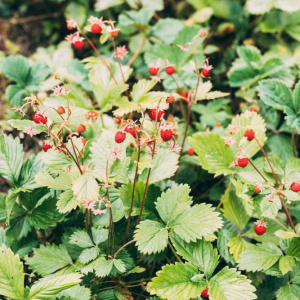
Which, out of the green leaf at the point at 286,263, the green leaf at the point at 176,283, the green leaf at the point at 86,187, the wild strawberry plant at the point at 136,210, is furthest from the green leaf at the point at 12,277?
the green leaf at the point at 286,263

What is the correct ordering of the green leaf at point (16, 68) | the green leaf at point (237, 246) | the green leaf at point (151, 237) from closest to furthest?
the green leaf at point (151, 237) → the green leaf at point (237, 246) → the green leaf at point (16, 68)

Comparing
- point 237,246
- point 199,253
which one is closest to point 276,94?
point 237,246

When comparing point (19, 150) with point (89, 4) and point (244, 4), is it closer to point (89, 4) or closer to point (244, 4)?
point (89, 4)

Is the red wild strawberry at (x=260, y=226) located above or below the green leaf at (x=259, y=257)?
above

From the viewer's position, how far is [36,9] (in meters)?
3.16

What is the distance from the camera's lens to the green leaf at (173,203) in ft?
4.73

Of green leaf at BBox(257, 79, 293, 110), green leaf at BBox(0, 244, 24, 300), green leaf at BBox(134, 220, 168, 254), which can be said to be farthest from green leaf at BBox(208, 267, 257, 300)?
green leaf at BBox(257, 79, 293, 110)

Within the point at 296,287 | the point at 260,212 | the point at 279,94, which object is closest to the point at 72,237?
the point at 260,212

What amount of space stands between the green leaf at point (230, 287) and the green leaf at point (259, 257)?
0.09m

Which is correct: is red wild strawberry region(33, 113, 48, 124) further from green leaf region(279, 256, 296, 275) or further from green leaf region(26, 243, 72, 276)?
green leaf region(279, 256, 296, 275)

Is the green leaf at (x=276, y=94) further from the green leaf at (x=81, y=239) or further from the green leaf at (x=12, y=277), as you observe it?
the green leaf at (x=12, y=277)

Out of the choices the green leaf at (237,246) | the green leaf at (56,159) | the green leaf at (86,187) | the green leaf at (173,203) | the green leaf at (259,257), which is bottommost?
the green leaf at (237,246)

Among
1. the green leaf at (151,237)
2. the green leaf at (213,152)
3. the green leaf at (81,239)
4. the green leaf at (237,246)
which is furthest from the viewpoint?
the green leaf at (213,152)

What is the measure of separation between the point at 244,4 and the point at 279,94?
1312 millimetres
